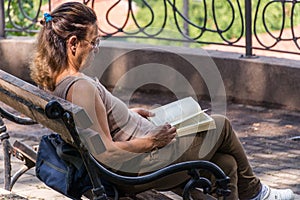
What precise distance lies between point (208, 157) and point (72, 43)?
2.85ft

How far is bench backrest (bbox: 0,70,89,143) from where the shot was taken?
149 inches

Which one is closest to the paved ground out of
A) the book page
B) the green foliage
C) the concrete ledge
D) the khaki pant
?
the concrete ledge

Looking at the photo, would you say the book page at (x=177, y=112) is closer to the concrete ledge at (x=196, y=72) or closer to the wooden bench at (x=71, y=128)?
the wooden bench at (x=71, y=128)

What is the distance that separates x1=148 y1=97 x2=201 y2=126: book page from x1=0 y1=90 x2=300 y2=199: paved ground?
1.17m

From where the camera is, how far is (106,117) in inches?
163

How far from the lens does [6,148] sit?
196 inches

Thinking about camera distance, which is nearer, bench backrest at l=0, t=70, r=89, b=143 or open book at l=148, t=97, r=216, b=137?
bench backrest at l=0, t=70, r=89, b=143

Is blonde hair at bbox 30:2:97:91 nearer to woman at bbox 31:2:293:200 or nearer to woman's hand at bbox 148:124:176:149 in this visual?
woman at bbox 31:2:293:200

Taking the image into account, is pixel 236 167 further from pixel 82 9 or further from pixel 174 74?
pixel 174 74

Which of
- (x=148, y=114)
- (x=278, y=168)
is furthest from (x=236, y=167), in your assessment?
(x=278, y=168)

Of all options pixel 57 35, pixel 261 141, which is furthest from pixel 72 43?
pixel 261 141

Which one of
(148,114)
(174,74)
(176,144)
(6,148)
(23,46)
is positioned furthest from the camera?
(23,46)

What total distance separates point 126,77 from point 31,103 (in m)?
4.18

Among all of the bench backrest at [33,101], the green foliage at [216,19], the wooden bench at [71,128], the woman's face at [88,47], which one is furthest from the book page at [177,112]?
the green foliage at [216,19]
